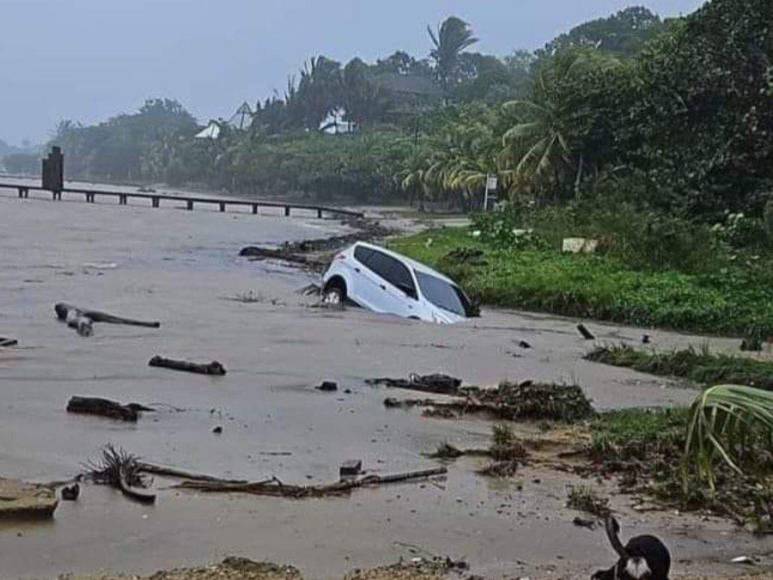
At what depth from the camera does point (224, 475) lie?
30.8 feet

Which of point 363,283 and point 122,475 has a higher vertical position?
point 363,283

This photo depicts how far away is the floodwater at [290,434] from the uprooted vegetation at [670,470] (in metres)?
0.27

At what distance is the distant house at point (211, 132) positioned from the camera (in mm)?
150312

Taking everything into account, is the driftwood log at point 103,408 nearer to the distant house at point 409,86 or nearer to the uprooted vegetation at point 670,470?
the uprooted vegetation at point 670,470

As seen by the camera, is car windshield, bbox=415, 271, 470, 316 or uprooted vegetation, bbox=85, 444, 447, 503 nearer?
uprooted vegetation, bbox=85, 444, 447, 503

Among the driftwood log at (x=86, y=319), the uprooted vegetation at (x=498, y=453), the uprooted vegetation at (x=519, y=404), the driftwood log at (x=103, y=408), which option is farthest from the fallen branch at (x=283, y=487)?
the driftwood log at (x=86, y=319)

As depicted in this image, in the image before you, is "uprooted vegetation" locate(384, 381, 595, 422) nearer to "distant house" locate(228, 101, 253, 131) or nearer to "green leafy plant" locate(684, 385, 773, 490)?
"green leafy plant" locate(684, 385, 773, 490)

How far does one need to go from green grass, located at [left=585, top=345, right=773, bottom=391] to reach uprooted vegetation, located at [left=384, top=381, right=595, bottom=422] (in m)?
2.75

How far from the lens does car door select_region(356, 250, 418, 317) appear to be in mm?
21672

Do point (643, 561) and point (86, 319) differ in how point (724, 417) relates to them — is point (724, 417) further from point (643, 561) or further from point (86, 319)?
point (86, 319)

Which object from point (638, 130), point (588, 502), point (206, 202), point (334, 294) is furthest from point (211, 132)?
point (588, 502)

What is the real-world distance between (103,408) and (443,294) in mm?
11456

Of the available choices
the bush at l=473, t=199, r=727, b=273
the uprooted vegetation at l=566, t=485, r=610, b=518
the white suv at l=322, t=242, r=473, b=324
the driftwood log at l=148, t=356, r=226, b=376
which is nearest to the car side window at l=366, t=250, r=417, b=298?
the white suv at l=322, t=242, r=473, b=324

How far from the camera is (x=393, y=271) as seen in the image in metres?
22.1
